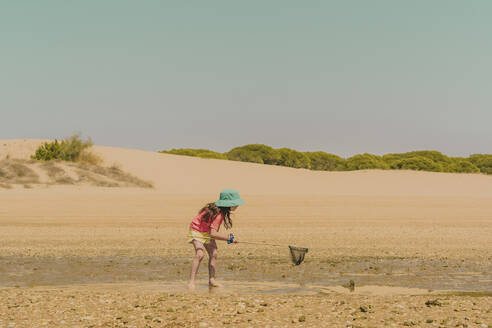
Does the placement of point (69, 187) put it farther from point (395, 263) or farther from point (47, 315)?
point (47, 315)

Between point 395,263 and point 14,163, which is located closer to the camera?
point 395,263

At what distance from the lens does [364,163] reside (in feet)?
328

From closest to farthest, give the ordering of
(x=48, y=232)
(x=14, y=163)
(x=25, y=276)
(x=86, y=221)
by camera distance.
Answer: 1. (x=25, y=276)
2. (x=48, y=232)
3. (x=86, y=221)
4. (x=14, y=163)

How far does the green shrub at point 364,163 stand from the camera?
323 ft

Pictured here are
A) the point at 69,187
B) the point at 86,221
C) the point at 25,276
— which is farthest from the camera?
the point at 69,187

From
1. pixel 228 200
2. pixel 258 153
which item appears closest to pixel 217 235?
pixel 228 200

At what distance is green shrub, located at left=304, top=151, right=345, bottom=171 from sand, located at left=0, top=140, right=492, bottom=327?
75448mm

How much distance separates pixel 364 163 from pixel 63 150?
63.3 m

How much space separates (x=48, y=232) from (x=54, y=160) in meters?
22.4

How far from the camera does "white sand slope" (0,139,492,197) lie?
45656mm

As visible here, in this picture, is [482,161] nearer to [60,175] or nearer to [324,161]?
[324,161]

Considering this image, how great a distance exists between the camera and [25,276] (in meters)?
11.4

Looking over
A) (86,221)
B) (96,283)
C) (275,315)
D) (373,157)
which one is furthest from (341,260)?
(373,157)

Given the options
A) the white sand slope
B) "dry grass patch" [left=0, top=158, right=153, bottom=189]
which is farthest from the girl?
the white sand slope
